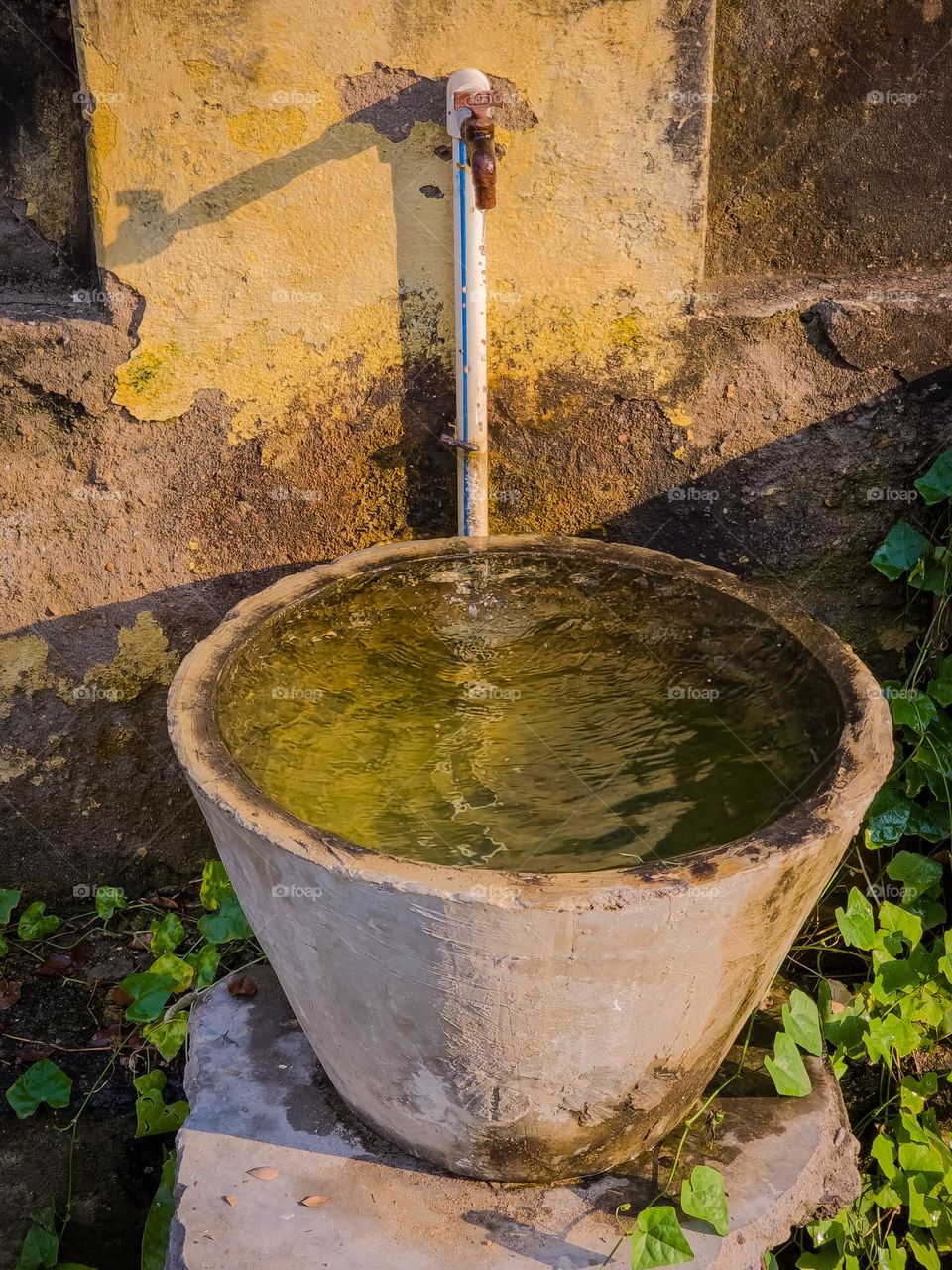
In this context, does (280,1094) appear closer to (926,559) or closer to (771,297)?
(926,559)

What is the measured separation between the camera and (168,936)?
2.67 m

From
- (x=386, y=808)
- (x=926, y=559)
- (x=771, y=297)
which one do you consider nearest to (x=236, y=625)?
(x=386, y=808)

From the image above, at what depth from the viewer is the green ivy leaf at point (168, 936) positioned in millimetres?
2658

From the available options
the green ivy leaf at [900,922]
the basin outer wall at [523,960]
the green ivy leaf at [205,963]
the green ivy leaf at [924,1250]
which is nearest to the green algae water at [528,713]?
the basin outer wall at [523,960]

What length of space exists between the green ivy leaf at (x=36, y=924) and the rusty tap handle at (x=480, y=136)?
201cm

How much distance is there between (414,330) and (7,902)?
1.72 meters

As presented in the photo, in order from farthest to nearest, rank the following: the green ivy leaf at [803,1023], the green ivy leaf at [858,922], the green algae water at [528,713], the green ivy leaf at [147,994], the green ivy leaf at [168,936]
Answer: the green ivy leaf at [168,936], the green ivy leaf at [147,994], the green ivy leaf at [858,922], the green ivy leaf at [803,1023], the green algae water at [528,713]

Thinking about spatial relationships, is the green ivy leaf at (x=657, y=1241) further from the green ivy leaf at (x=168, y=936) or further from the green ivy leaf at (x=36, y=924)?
the green ivy leaf at (x=36, y=924)

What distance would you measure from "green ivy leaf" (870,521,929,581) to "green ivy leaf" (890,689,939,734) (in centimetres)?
30

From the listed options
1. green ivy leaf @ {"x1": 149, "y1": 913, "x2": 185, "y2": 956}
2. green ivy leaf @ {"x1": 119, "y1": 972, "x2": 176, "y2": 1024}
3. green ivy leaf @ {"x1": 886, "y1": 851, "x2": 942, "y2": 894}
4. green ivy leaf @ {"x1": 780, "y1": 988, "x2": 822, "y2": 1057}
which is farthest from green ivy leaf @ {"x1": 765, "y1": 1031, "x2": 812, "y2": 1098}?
green ivy leaf @ {"x1": 149, "y1": 913, "x2": 185, "y2": 956}

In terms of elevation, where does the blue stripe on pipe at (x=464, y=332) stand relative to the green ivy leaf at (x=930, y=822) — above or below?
above

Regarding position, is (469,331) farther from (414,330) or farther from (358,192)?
(358,192)

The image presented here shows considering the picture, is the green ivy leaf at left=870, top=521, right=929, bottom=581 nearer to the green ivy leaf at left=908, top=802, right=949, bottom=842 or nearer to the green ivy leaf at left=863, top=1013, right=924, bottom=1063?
the green ivy leaf at left=908, top=802, right=949, bottom=842

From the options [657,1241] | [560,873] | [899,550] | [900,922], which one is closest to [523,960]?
[560,873]
